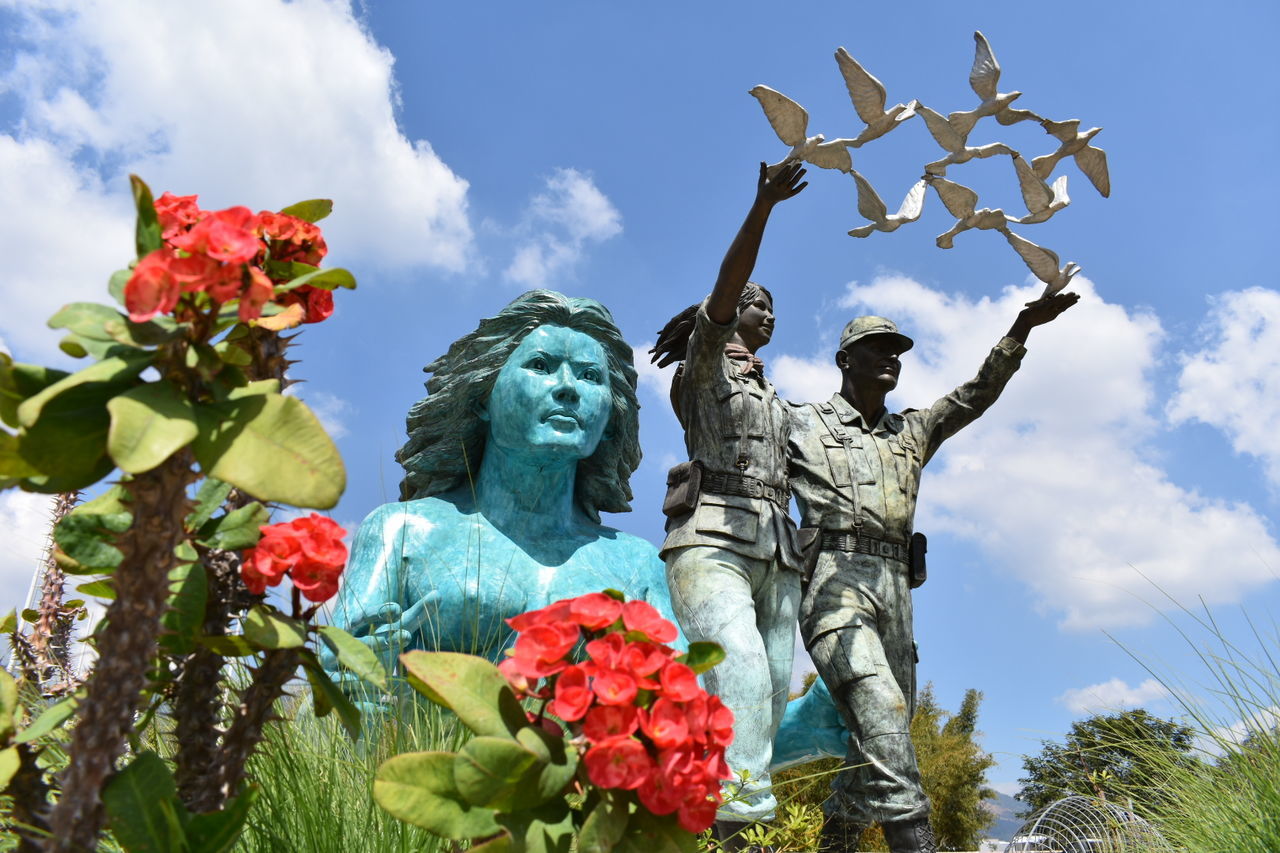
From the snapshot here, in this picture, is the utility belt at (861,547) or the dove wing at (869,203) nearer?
the dove wing at (869,203)

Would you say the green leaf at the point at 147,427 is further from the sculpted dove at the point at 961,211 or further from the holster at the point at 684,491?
the sculpted dove at the point at 961,211

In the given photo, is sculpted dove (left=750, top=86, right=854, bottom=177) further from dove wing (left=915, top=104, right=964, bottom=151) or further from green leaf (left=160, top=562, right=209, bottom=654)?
green leaf (left=160, top=562, right=209, bottom=654)

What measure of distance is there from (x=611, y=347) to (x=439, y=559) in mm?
1142

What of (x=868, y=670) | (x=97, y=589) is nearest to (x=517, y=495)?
(x=868, y=670)

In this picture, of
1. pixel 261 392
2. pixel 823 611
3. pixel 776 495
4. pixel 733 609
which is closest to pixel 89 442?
pixel 261 392

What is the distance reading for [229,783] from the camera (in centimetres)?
150

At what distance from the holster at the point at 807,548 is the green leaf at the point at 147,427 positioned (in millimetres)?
3185

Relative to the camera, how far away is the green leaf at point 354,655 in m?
1.48

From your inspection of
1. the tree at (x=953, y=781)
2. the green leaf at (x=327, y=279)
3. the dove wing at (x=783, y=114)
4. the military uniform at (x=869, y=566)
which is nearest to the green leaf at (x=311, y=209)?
the green leaf at (x=327, y=279)

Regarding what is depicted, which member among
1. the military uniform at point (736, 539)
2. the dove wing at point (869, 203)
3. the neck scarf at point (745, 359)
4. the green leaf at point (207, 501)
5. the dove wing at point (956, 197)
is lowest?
the green leaf at point (207, 501)

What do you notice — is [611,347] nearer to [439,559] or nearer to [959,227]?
[439,559]

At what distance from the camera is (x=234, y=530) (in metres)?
1.43

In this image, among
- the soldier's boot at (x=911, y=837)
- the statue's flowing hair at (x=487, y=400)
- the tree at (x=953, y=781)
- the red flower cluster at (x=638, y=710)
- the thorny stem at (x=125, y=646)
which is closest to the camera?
the thorny stem at (x=125, y=646)

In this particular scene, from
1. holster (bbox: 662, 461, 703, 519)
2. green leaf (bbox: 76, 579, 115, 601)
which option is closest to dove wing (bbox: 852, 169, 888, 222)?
holster (bbox: 662, 461, 703, 519)
